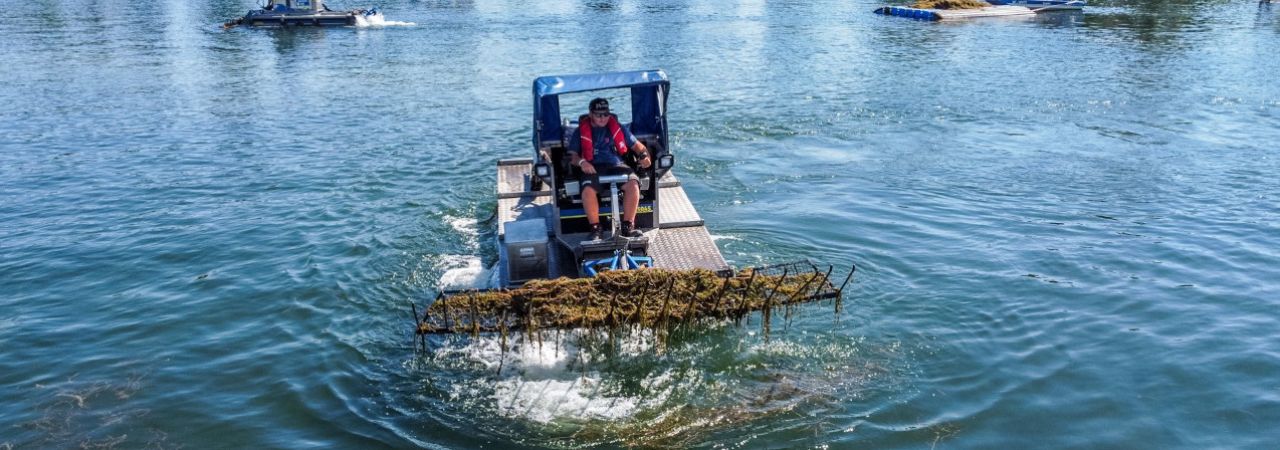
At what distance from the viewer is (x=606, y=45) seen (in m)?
40.2

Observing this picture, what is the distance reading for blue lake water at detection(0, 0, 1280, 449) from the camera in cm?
950

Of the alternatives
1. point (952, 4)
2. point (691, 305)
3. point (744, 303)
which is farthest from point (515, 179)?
point (952, 4)

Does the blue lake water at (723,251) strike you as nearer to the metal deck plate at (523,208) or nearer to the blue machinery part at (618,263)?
the metal deck plate at (523,208)

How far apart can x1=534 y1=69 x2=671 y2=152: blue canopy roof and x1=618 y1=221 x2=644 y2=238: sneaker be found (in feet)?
5.88

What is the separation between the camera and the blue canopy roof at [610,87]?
39.6 ft

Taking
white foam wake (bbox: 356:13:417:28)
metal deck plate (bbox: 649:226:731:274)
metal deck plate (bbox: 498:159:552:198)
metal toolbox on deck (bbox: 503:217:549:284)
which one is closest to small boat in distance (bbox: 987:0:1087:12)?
white foam wake (bbox: 356:13:417:28)

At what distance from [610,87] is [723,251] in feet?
10.1

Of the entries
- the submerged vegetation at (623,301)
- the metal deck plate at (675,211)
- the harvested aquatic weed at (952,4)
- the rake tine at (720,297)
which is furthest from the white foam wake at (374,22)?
the rake tine at (720,297)

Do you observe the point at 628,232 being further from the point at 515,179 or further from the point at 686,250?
the point at 515,179

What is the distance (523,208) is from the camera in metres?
13.6

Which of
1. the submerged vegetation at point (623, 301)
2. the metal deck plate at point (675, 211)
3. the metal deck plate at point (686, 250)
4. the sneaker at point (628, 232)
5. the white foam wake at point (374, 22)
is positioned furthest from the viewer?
the white foam wake at point (374, 22)

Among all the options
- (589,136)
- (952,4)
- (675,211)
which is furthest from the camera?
(952,4)

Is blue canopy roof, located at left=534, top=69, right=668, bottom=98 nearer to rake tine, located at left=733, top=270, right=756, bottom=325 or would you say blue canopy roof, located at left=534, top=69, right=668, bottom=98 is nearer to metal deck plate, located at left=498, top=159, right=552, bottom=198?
metal deck plate, located at left=498, top=159, right=552, bottom=198

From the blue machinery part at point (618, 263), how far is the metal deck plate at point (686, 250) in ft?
0.96
